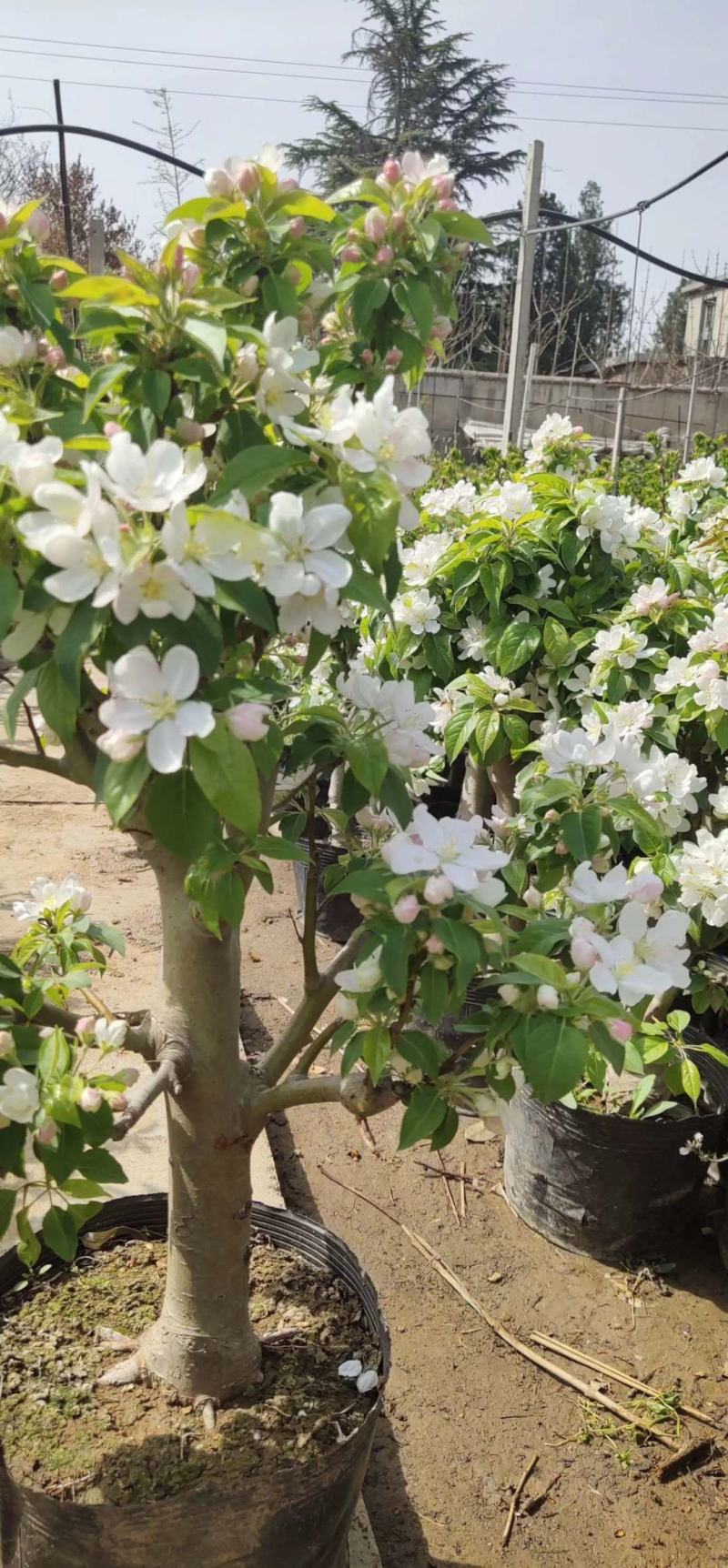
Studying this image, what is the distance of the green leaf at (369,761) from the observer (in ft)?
3.49

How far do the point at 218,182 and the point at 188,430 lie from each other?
0.25 m

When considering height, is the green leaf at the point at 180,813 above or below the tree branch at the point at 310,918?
above

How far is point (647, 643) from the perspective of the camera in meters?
2.70

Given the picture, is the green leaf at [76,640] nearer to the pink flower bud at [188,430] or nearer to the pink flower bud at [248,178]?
the pink flower bud at [188,430]

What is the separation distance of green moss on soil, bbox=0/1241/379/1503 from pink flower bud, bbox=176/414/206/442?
117 centimetres

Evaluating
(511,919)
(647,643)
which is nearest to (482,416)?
(647,643)

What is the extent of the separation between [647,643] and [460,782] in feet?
5.81

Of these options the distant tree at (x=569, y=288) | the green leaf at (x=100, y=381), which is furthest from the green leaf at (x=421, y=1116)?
the distant tree at (x=569, y=288)

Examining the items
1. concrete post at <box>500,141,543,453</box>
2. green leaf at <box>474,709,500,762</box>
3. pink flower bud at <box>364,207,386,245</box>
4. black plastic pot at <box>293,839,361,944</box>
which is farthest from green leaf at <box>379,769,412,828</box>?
concrete post at <box>500,141,543,453</box>

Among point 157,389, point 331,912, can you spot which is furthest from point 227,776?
point 331,912

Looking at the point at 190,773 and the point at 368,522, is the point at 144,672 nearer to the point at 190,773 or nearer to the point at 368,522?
the point at 190,773

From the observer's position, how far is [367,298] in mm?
1097

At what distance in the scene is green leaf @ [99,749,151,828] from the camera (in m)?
0.82

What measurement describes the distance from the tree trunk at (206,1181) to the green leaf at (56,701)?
0.50m
